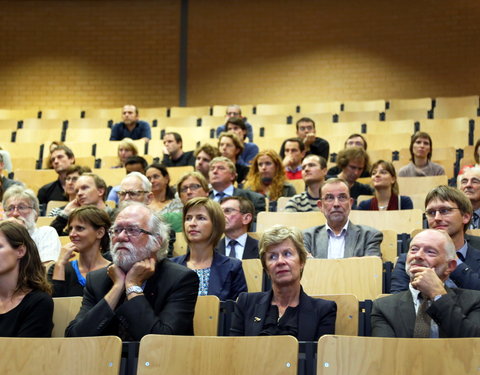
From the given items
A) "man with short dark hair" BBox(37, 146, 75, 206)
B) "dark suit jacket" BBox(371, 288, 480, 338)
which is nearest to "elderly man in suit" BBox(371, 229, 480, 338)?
"dark suit jacket" BBox(371, 288, 480, 338)

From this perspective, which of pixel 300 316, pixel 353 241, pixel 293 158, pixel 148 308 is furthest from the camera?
pixel 293 158

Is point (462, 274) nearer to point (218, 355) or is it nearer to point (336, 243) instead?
point (336, 243)

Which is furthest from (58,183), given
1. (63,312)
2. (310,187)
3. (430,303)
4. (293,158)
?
(430,303)

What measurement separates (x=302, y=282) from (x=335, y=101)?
20.4ft

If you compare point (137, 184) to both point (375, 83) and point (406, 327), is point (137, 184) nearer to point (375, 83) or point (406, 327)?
point (406, 327)

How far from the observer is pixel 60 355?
2275 mm

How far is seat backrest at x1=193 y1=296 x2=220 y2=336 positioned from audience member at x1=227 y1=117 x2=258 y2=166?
3428 millimetres

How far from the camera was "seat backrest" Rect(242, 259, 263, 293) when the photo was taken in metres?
3.36

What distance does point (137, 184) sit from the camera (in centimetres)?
446

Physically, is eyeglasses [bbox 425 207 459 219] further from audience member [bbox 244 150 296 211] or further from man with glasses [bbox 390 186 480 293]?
audience member [bbox 244 150 296 211]

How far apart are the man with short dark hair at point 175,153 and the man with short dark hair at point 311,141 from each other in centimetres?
92

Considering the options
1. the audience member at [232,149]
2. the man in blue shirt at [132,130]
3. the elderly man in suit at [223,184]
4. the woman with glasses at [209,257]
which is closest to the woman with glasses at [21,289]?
the woman with glasses at [209,257]

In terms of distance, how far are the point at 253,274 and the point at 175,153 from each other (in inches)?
123

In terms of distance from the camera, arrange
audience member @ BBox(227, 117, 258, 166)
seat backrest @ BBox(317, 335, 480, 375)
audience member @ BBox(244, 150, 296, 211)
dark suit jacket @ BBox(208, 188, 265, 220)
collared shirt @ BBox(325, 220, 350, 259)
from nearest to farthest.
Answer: seat backrest @ BBox(317, 335, 480, 375) < collared shirt @ BBox(325, 220, 350, 259) < dark suit jacket @ BBox(208, 188, 265, 220) < audience member @ BBox(244, 150, 296, 211) < audience member @ BBox(227, 117, 258, 166)
